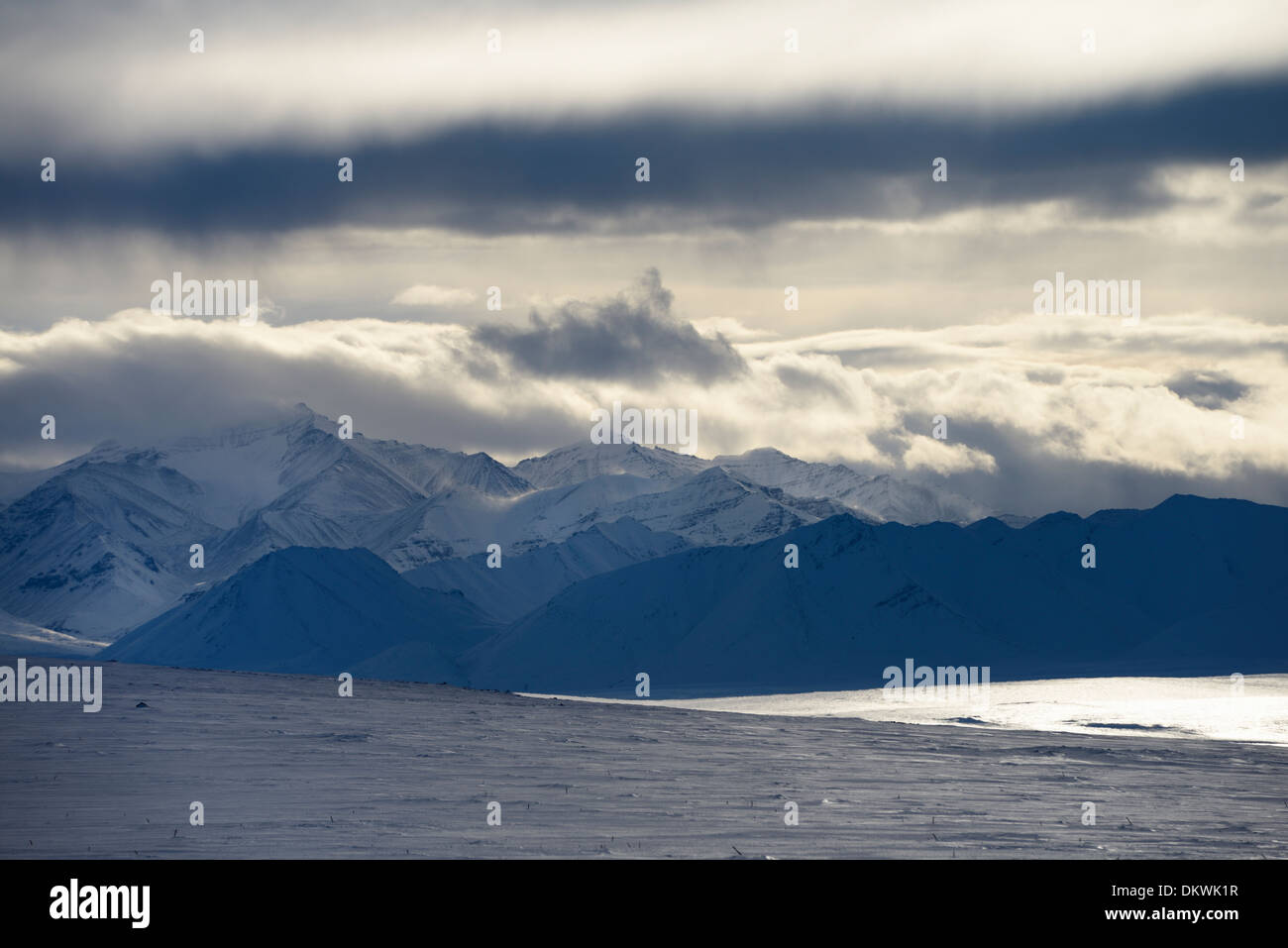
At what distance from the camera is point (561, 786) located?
28.4 metres

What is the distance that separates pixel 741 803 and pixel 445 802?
568cm

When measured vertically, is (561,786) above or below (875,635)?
above

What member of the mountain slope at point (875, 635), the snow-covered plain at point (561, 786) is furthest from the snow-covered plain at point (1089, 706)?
the mountain slope at point (875, 635)

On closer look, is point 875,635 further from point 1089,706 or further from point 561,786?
point 561,786

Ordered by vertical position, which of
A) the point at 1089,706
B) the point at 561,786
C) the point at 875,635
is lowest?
the point at 1089,706

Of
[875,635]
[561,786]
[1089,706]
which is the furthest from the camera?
[875,635]

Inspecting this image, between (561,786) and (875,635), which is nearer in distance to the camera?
(561,786)

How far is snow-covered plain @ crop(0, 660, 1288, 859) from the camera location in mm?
21984

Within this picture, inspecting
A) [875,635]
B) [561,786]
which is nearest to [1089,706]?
[561,786]

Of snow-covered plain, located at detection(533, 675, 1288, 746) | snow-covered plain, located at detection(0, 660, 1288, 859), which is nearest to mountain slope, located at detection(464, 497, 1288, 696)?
snow-covered plain, located at detection(533, 675, 1288, 746)

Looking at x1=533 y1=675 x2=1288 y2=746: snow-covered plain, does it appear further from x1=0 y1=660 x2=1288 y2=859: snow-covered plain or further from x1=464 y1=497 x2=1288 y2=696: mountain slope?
x1=464 y1=497 x2=1288 y2=696: mountain slope

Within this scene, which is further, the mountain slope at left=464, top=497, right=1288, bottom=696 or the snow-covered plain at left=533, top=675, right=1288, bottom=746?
the mountain slope at left=464, top=497, right=1288, bottom=696

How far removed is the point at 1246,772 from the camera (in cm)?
3675
